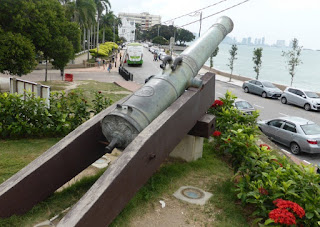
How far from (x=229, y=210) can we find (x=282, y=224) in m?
1.14

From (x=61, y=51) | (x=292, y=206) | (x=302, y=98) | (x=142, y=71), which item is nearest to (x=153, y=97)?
(x=292, y=206)

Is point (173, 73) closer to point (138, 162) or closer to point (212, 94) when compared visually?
point (212, 94)

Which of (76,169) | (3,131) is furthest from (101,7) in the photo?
(76,169)

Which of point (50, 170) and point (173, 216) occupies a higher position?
point (50, 170)

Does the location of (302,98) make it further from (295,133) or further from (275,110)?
(295,133)

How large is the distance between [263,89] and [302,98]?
13.0 ft

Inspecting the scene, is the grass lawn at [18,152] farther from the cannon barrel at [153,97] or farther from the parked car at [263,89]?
the parked car at [263,89]

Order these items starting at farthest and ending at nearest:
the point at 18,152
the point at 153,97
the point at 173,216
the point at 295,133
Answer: the point at 295,133 → the point at 18,152 → the point at 153,97 → the point at 173,216

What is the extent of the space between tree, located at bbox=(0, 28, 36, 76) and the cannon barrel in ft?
39.0

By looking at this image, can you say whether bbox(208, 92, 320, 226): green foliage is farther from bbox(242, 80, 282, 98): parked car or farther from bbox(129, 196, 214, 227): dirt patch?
bbox(242, 80, 282, 98): parked car

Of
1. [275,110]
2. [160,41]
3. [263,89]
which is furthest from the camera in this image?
[160,41]

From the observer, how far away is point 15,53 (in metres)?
16.4

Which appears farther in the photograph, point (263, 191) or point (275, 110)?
point (275, 110)

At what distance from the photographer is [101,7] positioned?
49812 mm
